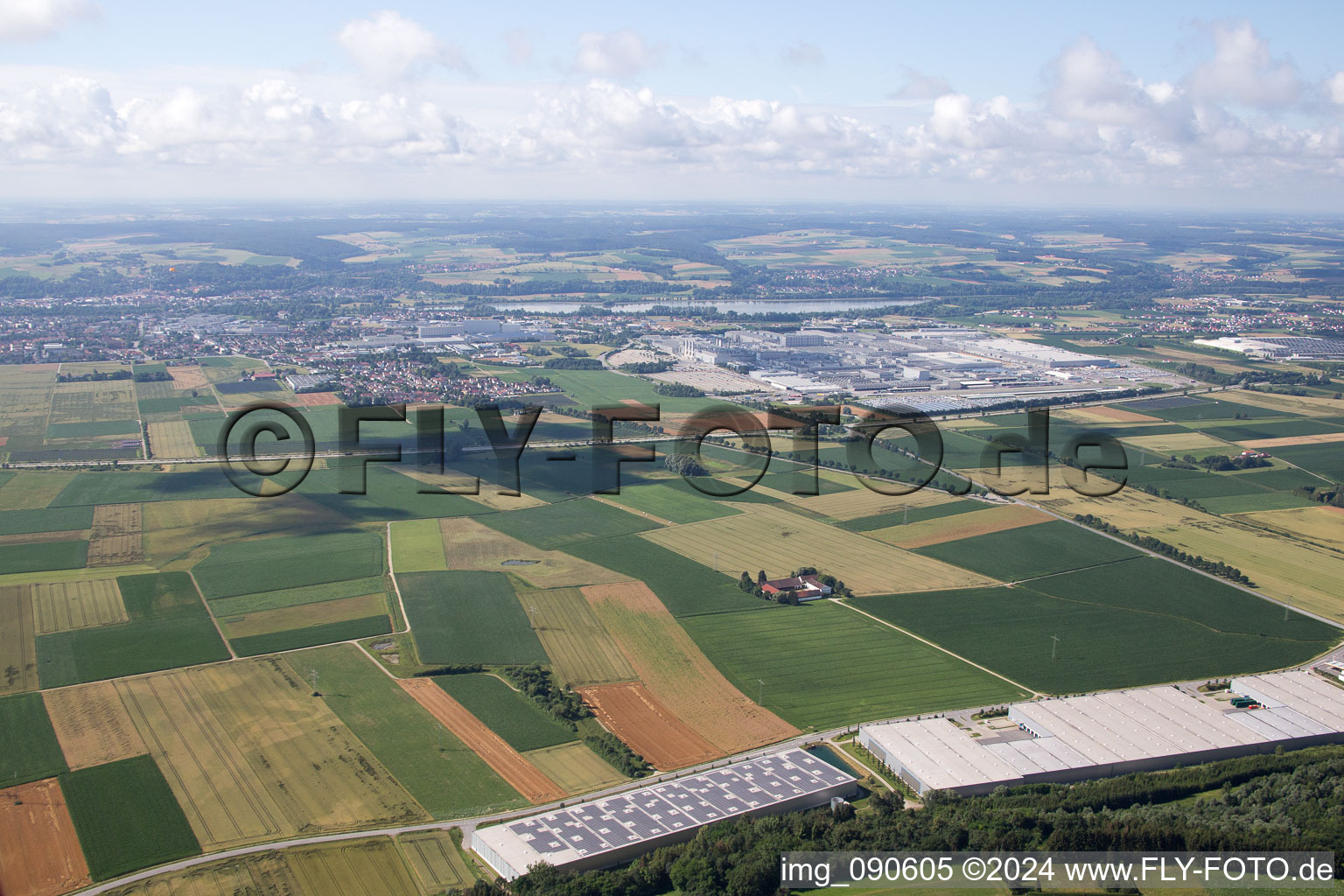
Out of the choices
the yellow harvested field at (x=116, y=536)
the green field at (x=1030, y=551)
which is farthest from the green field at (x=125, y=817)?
the green field at (x=1030, y=551)

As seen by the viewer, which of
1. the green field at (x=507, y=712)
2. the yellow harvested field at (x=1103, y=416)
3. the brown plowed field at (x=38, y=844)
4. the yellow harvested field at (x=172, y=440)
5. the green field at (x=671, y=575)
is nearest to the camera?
the brown plowed field at (x=38, y=844)

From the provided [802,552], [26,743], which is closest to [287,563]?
[26,743]

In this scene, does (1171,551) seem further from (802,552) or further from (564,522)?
(564,522)

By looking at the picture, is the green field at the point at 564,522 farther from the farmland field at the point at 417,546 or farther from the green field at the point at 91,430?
the green field at the point at 91,430

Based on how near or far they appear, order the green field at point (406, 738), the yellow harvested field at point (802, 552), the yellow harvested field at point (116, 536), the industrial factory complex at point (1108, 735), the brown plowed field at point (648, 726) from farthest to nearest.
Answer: the yellow harvested field at point (116, 536), the yellow harvested field at point (802, 552), the brown plowed field at point (648, 726), the industrial factory complex at point (1108, 735), the green field at point (406, 738)

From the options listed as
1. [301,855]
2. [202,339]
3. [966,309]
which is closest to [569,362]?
[202,339]

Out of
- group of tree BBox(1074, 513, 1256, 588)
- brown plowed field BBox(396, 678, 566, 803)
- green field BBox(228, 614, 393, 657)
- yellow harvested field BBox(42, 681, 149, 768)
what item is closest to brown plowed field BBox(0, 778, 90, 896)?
yellow harvested field BBox(42, 681, 149, 768)
